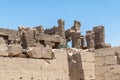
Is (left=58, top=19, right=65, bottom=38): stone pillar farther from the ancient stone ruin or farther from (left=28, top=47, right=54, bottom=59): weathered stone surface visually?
(left=28, top=47, right=54, bottom=59): weathered stone surface

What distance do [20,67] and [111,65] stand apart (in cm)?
439

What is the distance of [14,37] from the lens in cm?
2695

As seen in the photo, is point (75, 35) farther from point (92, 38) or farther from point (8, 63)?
point (8, 63)

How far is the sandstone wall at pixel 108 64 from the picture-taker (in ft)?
39.4

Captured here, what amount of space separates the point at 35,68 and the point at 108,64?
3.70 m

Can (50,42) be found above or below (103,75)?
above

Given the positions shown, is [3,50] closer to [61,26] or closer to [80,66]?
[80,66]

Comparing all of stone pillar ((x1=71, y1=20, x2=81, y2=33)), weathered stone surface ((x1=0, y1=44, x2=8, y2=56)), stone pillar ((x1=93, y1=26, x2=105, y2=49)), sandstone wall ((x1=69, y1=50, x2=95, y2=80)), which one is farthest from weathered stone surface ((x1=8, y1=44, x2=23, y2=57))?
stone pillar ((x1=71, y1=20, x2=81, y2=33))

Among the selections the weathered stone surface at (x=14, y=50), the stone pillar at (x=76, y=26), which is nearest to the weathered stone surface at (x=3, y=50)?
the weathered stone surface at (x=14, y=50)

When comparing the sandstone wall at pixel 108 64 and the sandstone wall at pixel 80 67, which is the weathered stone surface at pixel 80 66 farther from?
the sandstone wall at pixel 108 64

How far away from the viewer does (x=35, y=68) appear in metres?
9.88

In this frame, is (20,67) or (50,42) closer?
(20,67)

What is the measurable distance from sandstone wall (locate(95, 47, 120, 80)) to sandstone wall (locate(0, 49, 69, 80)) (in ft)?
6.23

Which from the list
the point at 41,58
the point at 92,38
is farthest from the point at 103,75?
the point at 92,38
